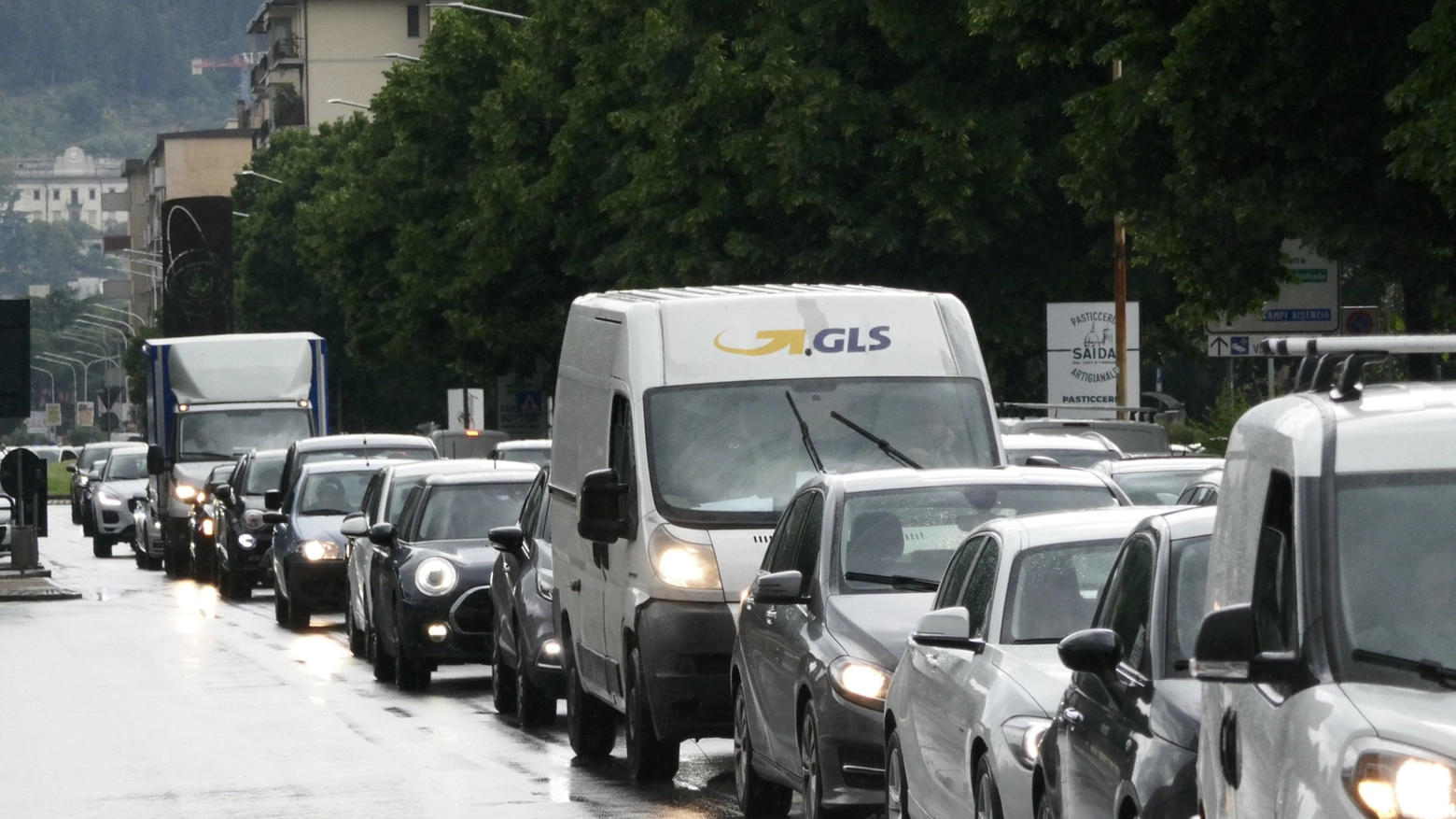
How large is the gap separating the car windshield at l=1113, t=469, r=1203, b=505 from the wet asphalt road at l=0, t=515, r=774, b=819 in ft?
12.9

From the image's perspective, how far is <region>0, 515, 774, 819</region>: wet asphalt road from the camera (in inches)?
514

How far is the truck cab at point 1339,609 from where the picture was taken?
5.03 metres

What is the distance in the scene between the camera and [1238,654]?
18.0ft

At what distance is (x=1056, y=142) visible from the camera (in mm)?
37375

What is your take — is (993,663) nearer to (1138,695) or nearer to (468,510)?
(1138,695)

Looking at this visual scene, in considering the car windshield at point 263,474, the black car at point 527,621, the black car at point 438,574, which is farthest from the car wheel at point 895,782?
the car windshield at point 263,474

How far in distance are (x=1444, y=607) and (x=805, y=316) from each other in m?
9.15

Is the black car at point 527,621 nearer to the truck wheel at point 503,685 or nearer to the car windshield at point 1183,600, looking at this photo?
the truck wheel at point 503,685

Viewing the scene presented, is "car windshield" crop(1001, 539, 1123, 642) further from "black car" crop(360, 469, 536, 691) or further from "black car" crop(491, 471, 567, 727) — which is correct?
"black car" crop(360, 469, 536, 691)

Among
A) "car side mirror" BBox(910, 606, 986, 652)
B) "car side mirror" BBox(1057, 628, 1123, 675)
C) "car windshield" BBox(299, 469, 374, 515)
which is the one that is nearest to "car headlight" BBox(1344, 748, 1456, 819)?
"car side mirror" BBox(1057, 628, 1123, 675)

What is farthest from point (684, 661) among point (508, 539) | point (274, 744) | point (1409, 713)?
point (1409, 713)

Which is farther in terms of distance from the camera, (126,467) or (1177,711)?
(126,467)

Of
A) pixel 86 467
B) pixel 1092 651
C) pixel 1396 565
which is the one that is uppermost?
pixel 1396 565

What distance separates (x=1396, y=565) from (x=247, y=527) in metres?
29.7
